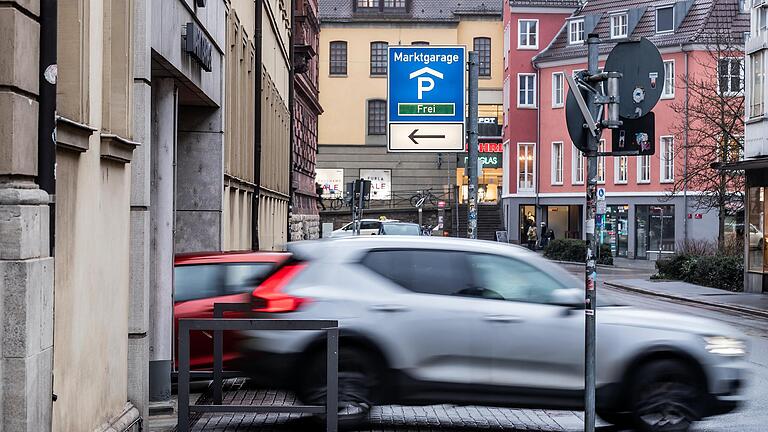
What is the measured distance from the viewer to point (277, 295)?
403 inches

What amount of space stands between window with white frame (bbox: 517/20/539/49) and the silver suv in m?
59.6

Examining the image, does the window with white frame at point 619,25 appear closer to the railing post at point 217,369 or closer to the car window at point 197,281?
the car window at point 197,281

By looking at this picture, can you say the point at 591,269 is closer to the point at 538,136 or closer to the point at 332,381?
the point at 332,381

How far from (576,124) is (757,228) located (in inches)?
973

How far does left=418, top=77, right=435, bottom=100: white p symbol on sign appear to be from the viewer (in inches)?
819

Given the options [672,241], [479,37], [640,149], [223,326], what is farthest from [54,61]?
[479,37]

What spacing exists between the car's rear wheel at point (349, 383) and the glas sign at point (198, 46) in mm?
5057

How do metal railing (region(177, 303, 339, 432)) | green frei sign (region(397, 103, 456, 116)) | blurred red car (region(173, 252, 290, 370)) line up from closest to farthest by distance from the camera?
metal railing (region(177, 303, 339, 432)), blurred red car (region(173, 252, 290, 370)), green frei sign (region(397, 103, 456, 116))

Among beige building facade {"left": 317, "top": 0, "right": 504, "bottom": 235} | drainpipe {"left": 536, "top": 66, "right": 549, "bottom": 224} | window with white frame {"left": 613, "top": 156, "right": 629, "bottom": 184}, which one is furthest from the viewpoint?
beige building facade {"left": 317, "top": 0, "right": 504, "bottom": 235}

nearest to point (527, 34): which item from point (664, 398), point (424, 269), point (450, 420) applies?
point (450, 420)

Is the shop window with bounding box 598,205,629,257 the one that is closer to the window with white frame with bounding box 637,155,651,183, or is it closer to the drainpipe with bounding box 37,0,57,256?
the window with white frame with bounding box 637,155,651,183

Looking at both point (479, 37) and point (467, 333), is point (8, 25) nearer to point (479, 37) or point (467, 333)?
point (467, 333)

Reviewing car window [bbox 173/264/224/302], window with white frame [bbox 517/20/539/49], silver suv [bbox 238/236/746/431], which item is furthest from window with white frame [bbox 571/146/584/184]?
silver suv [bbox 238/236/746/431]

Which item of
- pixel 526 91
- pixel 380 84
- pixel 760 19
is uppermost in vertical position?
pixel 380 84
